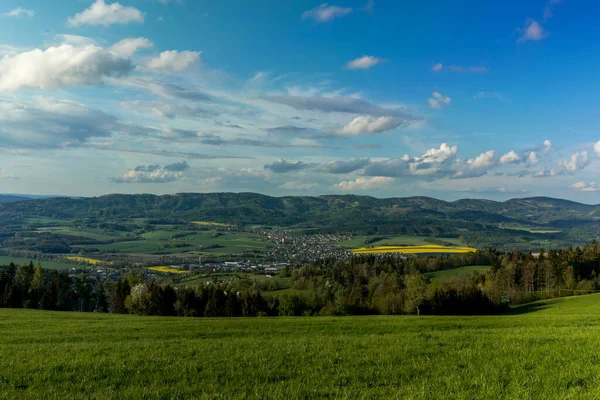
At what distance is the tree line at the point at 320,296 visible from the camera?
64.9 meters

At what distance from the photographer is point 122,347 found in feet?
50.9

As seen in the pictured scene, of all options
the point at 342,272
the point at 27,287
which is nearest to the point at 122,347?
the point at 27,287

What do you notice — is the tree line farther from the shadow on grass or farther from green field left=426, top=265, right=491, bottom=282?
green field left=426, top=265, right=491, bottom=282

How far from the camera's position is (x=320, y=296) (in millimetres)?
80438

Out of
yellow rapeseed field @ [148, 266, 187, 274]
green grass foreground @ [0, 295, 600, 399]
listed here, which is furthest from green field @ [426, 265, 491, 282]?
green grass foreground @ [0, 295, 600, 399]

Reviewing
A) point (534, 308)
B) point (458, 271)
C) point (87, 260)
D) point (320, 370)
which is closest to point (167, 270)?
point (87, 260)

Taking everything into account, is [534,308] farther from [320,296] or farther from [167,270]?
[167,270]

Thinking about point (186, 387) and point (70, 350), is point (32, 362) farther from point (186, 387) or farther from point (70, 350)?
point (186, 387)

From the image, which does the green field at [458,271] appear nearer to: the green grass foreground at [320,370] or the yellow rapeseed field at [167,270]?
the yellow rapeseed field at [167,270]

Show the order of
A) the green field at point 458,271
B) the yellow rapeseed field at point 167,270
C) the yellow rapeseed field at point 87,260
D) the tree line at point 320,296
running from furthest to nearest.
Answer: the yellow rapeseed field at point 87,260, the yellow rapeseed field at point 167,270, the green field at point 458,271, the tree line at point 320,296

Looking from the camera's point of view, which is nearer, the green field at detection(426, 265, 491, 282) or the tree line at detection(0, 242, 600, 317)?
the tree line at detection(0, 242, 600, 317)

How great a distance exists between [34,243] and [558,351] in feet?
751

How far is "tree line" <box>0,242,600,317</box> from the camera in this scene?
64.9 meters

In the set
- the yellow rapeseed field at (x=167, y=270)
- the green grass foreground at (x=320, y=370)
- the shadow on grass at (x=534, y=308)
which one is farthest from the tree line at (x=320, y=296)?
the yellow rapeseed field at (x=167, y=270)
